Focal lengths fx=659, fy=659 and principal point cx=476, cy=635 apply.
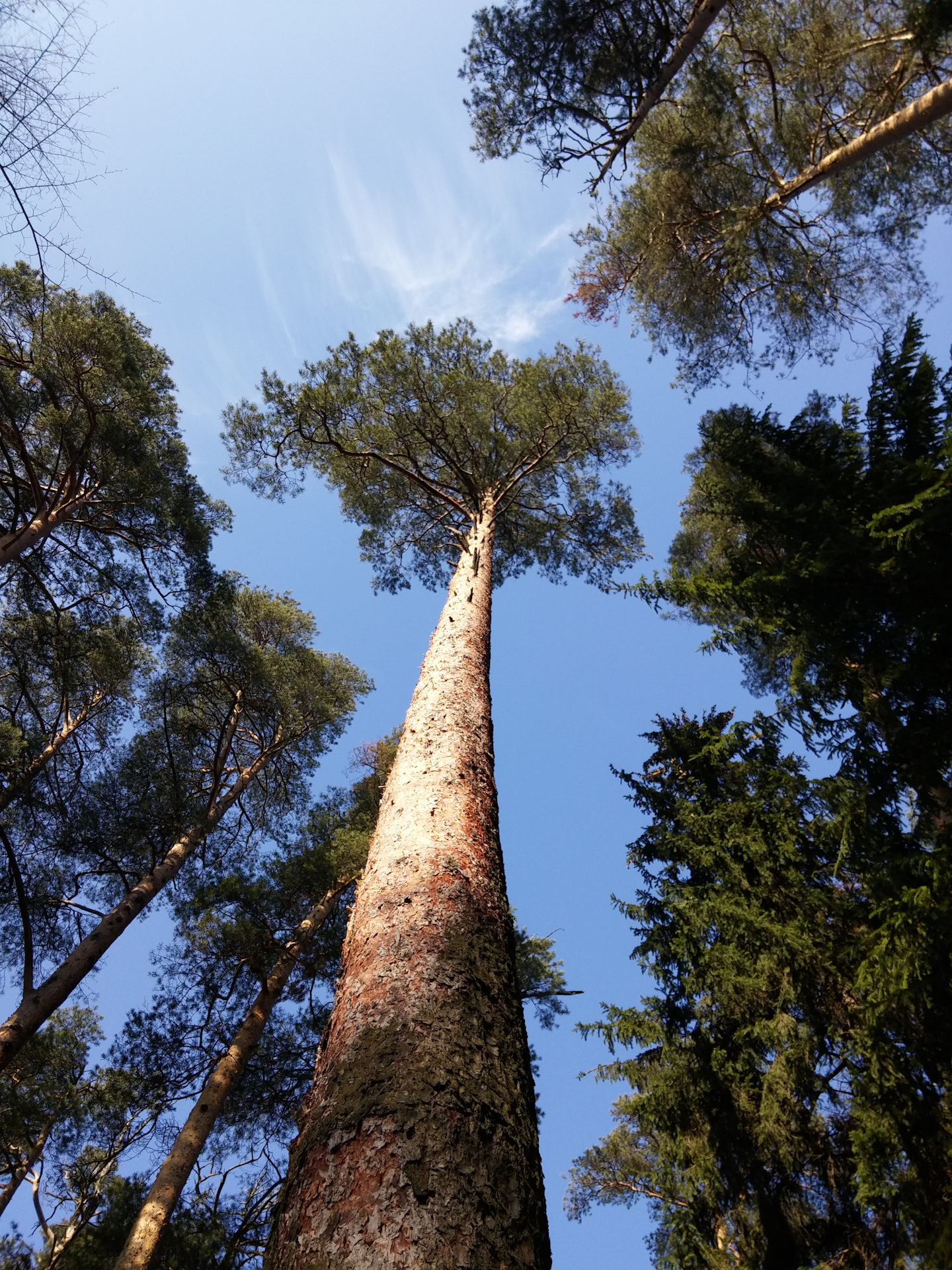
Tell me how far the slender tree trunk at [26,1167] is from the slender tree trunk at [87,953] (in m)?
1.63

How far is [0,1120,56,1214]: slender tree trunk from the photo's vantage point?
798 cm

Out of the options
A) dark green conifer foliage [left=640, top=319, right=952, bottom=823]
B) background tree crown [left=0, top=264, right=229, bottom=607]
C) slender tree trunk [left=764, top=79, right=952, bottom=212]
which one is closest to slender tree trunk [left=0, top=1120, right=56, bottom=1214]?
background tree crown [left=0, top=264, right=229, bottom=607]

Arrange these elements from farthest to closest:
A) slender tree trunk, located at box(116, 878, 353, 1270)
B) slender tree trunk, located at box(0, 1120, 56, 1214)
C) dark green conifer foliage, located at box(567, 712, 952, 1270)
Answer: slender tree trunk, located at box(0, 1120, 56, 1214), slender tree trunk, located at box(116, 878, 353, 1270), dark green conifer foliage, located at box(567, 712, 952, 1270)

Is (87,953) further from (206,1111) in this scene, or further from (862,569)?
(862,569)

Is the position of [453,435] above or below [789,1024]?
above

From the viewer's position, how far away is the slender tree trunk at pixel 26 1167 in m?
7.98

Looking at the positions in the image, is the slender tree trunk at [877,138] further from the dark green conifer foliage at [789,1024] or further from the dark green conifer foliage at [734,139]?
the dark green conifer foliage at [789,1024]

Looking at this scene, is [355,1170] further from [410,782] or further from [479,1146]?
[410,782]

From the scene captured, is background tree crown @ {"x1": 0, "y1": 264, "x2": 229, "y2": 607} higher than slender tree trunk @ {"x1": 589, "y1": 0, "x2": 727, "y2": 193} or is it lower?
lower

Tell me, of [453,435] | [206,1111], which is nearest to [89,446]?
[453,435]

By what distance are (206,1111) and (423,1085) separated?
7174 mm

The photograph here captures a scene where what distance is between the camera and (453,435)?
10852mm

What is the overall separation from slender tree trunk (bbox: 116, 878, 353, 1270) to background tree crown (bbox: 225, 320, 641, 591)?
19.8 feet

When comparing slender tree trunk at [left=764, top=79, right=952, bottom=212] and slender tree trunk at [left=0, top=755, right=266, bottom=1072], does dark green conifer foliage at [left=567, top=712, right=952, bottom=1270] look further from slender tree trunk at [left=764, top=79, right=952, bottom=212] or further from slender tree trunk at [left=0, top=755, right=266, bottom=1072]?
slender tree trunk at [left=764, top=79, right=952, bottom=212]
